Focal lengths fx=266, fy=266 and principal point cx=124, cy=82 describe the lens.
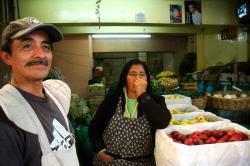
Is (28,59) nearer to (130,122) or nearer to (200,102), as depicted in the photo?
(130,122)

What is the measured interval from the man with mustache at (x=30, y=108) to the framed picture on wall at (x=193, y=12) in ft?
14.7

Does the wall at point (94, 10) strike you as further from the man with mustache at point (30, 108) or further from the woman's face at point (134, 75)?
the man with mustache at point (30, 108)

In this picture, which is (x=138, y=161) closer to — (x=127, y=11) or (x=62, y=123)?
(x=62, y=123)

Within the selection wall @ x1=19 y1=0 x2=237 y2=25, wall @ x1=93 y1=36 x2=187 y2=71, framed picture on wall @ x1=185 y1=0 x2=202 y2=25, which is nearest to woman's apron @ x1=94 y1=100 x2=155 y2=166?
wall @ x1=19 y1=0 x2=237 y2=25

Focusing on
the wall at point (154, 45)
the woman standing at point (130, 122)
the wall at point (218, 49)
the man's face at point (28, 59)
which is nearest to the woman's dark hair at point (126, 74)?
the woman standing at point (130, 122)

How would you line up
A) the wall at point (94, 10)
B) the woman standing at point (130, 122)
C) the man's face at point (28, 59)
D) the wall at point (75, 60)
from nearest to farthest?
the man's face at point (28, 59), the woman standing at point (130, 122), the wall at point (94, 10), the wall at point (75, 60)

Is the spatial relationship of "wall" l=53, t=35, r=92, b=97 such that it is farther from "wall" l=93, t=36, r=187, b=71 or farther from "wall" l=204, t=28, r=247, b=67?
"wall" l=204, t=28, r=247, b=67

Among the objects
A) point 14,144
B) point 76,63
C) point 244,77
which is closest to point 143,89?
point 14,144

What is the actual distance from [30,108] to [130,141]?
1.22m

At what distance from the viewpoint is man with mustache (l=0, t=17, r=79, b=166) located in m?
0.94

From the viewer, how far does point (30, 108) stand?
105 cm

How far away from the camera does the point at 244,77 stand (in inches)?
188

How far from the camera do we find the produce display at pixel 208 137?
6.18 ft

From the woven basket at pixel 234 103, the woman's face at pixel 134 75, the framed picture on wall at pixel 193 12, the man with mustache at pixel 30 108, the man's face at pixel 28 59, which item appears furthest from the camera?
the framed picture on wall at pixel 193 12
